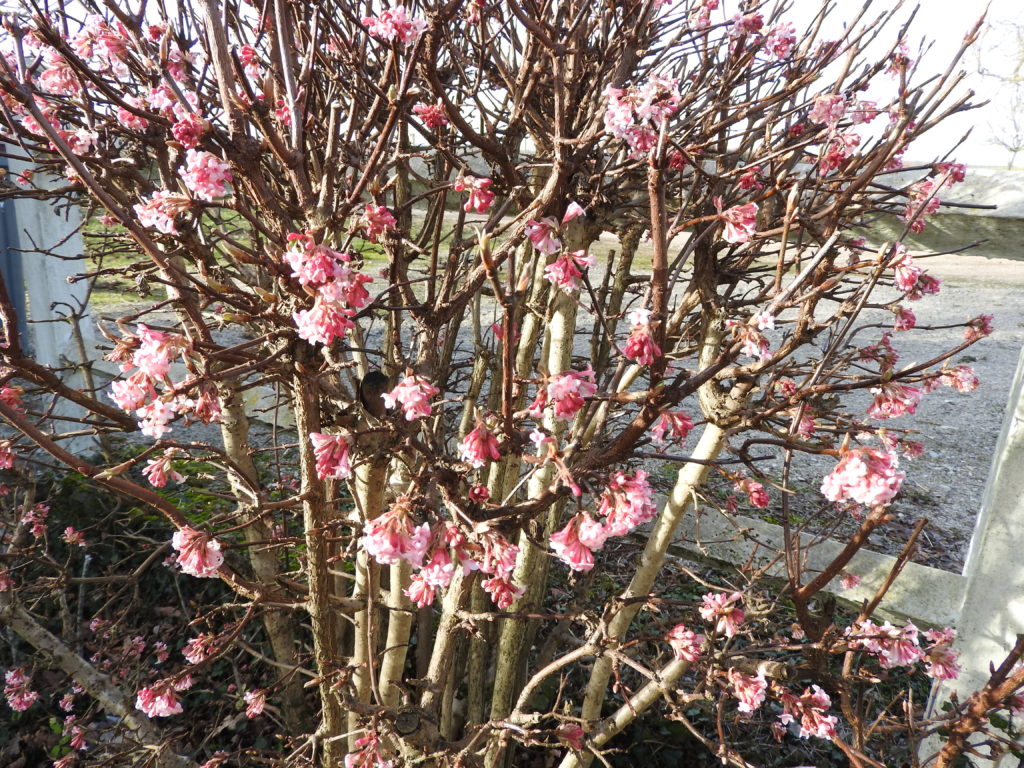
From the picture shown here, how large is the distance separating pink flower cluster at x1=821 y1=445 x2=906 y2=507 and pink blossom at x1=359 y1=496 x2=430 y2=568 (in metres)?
0.80

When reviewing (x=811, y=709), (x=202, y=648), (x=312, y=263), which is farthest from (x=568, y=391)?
(x=202, y=648)

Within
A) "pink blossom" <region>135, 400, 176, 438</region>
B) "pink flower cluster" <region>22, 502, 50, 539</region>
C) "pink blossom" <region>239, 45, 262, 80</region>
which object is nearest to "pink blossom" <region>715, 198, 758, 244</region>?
"pink blossom" <region>135, 400, 176, 438</region>

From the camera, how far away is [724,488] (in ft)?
15.9

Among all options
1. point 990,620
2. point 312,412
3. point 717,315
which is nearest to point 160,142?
point 312,412

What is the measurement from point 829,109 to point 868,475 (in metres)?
1.13

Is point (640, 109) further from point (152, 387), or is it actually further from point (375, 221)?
point (152, 387)

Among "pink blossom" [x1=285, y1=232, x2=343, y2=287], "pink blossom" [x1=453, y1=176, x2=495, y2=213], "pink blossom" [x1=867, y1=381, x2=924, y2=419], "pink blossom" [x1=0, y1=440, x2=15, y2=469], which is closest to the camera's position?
"pink blossom" [x1=285, y1=232, x2=343, y2=287]

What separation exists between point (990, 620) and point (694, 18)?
2298 mm

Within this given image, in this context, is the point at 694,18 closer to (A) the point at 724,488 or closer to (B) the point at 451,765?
(B) the point at 451,765

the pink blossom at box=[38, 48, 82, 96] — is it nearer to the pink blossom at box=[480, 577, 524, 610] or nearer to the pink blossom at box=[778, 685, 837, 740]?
the pink blossom at box=[480, 577, 524, 610]

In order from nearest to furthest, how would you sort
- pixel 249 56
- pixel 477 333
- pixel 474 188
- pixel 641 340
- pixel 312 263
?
pixel 312 263, pixel 641 340, pixel 474 188, pixel 249 56, pixel 477 333

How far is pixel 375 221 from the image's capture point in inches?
49.5

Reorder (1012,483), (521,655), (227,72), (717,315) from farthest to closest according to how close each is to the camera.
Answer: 1. (521,655)
2. (1012,483)
3. (717,315)
4. (227,72)

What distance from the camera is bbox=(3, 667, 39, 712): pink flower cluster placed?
111 inches
